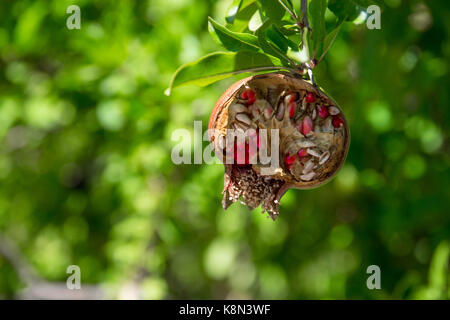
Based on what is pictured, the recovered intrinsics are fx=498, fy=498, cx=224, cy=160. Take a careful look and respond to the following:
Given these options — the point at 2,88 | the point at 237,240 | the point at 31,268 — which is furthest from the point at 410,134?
the point at 31,268

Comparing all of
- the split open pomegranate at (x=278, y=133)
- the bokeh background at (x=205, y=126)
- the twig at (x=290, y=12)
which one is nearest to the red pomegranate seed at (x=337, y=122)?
the split open pomegranate at (x=278, y=133)

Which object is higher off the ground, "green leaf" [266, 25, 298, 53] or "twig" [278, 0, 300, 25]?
"twig" [278, 0, 300, 25]

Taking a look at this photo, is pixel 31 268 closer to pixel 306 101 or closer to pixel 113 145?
pixel 113 145

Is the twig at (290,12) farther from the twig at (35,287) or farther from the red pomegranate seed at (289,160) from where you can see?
the twig at (35,287)

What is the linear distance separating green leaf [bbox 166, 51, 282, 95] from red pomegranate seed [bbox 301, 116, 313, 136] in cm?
15

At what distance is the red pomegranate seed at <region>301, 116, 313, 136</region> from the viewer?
1108 mm

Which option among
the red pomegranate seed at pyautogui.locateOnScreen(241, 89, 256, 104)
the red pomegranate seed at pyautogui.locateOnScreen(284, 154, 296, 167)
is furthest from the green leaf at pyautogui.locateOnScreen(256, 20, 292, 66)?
the red pomegranate seed at pyautogui.locateOnScreen(284, 154, 296, 167)

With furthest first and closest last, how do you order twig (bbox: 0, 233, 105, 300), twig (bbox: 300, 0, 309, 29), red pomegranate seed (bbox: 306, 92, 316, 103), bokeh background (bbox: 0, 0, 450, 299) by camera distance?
twig (bbox: 0, 233, 105, 300) < bokeh background (bbox: 0, 0, 450, 299) < red pomegranate seed (bbox: 306, 92, 316, 103) < twig (bbox: 300, 0, 309, 29)

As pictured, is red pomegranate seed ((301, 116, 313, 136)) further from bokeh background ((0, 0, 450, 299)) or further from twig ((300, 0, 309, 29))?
bokeh background ((0, 0, 450, 299))

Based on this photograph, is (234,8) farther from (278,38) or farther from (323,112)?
(323,112)

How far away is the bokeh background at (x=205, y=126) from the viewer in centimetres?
204

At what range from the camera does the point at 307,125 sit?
3.67 feet

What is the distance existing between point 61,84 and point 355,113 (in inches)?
51.9

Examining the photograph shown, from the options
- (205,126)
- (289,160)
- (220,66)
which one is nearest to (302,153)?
(289,160)
